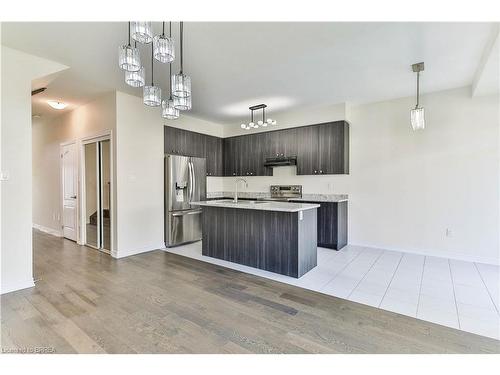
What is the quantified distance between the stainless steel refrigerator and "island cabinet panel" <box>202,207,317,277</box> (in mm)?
975

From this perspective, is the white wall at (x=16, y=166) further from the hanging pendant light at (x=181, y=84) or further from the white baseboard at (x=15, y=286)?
the hanging pendant light at (x=181, y=84)

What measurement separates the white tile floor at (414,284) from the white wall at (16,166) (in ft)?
6.98

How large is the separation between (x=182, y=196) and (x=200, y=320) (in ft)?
9.70

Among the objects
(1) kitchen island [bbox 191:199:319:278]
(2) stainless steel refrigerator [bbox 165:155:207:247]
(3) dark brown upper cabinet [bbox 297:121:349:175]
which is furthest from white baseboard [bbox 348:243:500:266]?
(2) stainless steel refrigerator [bbox 165:155:207:247]

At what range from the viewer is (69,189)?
504cm

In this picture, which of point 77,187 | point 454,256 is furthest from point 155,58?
point 454,256

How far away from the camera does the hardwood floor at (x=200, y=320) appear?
1.80 metres

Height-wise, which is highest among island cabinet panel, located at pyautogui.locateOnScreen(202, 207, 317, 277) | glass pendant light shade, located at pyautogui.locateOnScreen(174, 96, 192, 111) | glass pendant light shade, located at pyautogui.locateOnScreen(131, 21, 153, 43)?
glass pendant light shade, located at pyautogui.locateOnScreen(131, 21, 153, 43)

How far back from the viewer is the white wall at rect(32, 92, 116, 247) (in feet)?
13.8

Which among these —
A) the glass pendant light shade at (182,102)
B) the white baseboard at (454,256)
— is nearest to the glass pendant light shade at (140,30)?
the glass pendant light shade at (182,102)

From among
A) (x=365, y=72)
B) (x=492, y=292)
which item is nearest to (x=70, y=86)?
(x=365, y=72)

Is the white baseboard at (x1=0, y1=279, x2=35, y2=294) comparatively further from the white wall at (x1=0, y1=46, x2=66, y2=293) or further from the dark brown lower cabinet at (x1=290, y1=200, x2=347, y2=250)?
the dark brown lower cabinet at (x1=290, y1=200, x2=347, y2=250)

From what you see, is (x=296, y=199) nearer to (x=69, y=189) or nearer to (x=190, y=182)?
(x=190, y=182)
